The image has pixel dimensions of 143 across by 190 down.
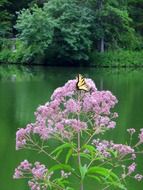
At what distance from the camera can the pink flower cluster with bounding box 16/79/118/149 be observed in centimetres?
327

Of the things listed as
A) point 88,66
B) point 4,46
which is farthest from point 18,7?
point 88,66

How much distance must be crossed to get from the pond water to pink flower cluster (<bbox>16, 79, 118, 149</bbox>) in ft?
14.6

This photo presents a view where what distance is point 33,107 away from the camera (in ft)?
52.6

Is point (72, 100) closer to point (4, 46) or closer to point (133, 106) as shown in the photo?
point (133, 106)

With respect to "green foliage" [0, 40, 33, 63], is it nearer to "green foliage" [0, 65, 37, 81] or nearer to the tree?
"green foliage" [0, 65, 37, 81]

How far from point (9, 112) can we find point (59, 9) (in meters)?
20.1

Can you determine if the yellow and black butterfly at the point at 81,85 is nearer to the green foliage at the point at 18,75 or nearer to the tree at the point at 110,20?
the green foliage at the point at 18,75

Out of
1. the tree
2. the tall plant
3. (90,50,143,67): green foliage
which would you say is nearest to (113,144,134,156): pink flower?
the tall plant

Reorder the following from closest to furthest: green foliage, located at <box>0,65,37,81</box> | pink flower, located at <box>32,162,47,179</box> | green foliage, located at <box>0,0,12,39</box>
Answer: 1. pink flower, located at <box>32,162,47,179</box>
2. green foliage, located at <box>0,65,37,81</box>
3. green foliage, located at <box>0,0,12,39</box>

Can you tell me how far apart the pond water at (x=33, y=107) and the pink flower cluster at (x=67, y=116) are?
4.44 meters

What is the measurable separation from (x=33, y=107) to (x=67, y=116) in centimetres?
1275

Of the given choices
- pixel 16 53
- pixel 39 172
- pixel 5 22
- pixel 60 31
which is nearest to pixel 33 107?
pixel 39 172

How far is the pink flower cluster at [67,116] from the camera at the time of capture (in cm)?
327

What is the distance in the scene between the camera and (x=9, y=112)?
15.4 m
